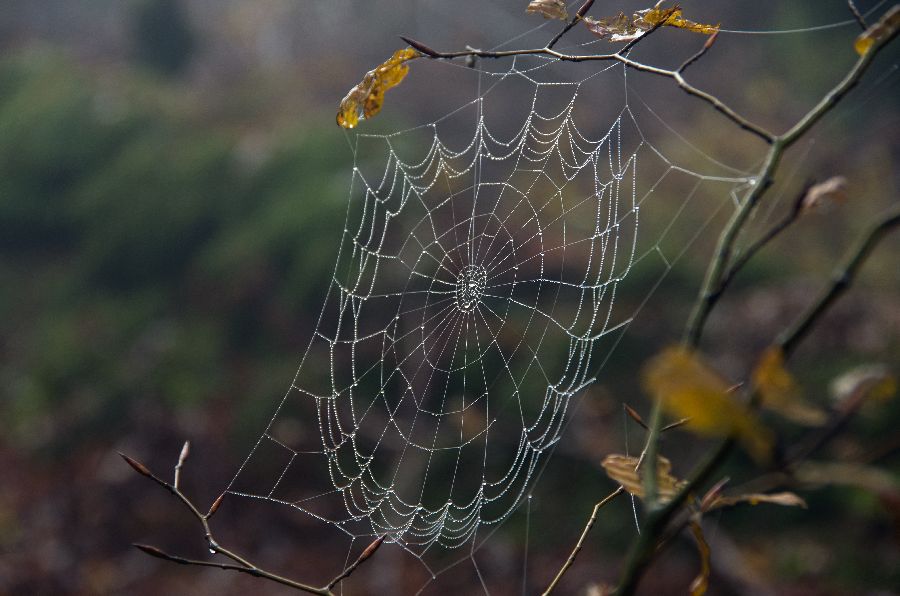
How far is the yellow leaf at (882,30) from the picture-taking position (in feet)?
3.32

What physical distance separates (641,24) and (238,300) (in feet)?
16.0

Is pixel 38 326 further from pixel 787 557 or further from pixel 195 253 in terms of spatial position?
pixel 787 557

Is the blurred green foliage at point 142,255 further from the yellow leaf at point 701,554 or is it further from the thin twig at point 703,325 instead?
the thin twig at point 703,325

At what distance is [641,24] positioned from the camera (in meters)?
1.44

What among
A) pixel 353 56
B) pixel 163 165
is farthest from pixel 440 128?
pixel 163 165

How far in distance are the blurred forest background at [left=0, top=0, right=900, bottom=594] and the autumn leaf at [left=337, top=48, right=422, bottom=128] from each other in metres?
1.70

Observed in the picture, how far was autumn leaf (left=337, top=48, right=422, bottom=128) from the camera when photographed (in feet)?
5.07

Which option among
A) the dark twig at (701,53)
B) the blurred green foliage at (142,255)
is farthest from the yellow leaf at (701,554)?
the blurred green foliage at (142,255)

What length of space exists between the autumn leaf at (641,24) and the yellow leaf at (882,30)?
316mm

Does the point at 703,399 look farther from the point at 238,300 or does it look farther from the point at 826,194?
the point at 238,300

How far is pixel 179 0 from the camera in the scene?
31.1 feet

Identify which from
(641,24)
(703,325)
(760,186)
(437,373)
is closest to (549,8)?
(641,24)

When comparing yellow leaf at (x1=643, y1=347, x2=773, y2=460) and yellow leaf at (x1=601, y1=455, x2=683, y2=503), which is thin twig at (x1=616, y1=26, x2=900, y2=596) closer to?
yellow leaf at (x1=643, y1=347, x2=773, y2=460)

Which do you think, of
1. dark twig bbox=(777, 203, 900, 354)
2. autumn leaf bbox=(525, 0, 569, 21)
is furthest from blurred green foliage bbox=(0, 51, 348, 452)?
dark twig bbox=(777, 203, 900, 354)
